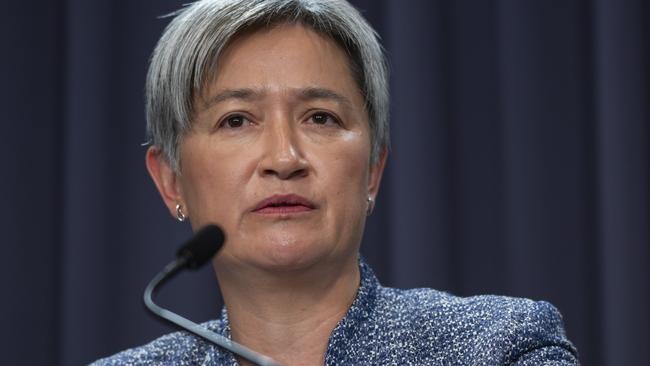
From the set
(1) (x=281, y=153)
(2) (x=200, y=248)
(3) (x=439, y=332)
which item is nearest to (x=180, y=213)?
(1) (x=281, y=153)

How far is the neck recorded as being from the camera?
1.54 m

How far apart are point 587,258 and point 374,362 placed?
707 mm

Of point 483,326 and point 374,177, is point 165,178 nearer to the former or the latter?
point 374,177

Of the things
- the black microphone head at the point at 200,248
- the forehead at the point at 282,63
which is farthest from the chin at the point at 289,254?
the black microphone head at the point at 200,248

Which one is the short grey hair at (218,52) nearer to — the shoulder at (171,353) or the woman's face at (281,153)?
the woman's face at (281,153)

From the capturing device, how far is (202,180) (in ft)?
5.06

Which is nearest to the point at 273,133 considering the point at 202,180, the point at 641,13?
the point at 202,180

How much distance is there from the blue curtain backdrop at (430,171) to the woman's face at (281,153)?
571 mm

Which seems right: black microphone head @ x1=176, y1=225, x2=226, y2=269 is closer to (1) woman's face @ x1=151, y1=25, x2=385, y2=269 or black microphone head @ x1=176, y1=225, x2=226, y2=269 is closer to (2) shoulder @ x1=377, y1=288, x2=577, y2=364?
(1) woman's face @ x1=151, y1=25, x2=385, y2=269

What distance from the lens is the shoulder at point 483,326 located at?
1.44m

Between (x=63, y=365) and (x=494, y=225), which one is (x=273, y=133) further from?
(x=63, y=365)

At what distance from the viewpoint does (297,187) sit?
57.2 inches

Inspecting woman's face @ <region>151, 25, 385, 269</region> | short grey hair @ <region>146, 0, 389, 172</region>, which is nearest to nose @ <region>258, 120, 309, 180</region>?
woman's face @ <region>151, 25, 385, 269</region>

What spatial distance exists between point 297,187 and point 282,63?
0.69 ft
